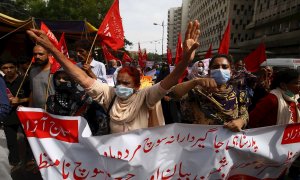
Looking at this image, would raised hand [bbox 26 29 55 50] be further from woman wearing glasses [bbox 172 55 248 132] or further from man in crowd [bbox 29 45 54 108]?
man in crowd [bbox 29 45 54 108]

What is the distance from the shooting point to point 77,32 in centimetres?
974

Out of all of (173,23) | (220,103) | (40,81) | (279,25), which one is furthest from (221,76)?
(173,23)

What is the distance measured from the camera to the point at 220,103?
111 inches

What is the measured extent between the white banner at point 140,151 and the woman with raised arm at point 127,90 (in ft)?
0.43

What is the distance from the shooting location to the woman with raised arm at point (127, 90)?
246cm

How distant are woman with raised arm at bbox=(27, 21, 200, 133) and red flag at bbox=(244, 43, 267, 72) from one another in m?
5.27

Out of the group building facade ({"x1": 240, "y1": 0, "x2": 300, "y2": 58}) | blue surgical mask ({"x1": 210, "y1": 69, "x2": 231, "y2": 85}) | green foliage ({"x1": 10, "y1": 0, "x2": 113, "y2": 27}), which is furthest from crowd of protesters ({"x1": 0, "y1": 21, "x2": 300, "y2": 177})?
green foliage ({"x1": 10, "y1": 0, "x2": 113, "y2": 27})

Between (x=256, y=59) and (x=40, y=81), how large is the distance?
5.21m

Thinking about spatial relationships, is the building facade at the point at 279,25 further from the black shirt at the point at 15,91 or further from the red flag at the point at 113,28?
the black shirt at the point at 15,91

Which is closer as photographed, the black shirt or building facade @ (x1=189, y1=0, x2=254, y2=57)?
the black shirt

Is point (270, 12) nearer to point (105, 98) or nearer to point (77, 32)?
point (77, 32)

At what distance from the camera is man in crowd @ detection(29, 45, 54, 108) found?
13.2 feet

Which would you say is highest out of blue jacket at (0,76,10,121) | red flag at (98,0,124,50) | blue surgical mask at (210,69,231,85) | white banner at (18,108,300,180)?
red flag at (98,0,124,50)

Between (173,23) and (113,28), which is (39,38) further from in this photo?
(173,23)
